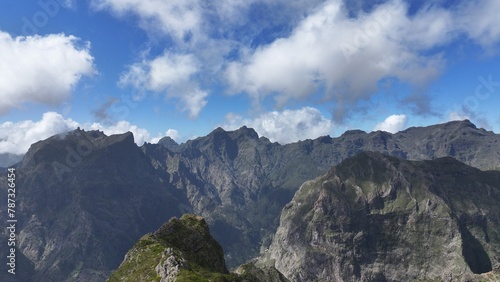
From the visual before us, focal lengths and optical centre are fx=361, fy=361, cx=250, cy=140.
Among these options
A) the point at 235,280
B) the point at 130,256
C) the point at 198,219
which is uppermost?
the point at 198,219

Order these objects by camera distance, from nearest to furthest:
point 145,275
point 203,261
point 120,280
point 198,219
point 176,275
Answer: point 176,275 < point 145,275 < point 120,280 < point 203,261 < point 198,219

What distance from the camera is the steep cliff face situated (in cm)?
11004

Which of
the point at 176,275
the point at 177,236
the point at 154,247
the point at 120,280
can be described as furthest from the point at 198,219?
the point at 176,275

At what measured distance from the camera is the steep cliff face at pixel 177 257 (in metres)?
110

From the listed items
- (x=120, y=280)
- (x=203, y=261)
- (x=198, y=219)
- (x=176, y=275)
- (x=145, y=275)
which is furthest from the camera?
(x=198, y=219)

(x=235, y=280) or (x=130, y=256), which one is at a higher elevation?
(x=130, y=256)

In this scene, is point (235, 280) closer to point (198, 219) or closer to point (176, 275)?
point (176, 275)

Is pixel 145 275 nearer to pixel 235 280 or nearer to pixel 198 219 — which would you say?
pixel 235 280

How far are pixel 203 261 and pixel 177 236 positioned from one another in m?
16.2

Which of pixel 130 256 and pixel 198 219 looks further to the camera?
pixel 198 219

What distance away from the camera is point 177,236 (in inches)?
6083

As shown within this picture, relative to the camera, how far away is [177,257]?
11606 centimetres

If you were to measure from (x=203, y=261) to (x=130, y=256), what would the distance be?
2878 centimetres

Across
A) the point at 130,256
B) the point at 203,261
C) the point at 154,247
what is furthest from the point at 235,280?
the point at 130,256
